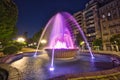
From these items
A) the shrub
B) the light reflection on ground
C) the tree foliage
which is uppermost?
the tree foliage

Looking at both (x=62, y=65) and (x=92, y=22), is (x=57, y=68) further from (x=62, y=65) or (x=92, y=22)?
(x=92, y=22)

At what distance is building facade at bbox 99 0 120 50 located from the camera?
174 feet

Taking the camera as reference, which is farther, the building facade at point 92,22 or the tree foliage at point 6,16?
the building facade at point 92,22

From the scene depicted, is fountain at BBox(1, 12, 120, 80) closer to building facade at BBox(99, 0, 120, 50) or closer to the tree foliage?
the tree foliage

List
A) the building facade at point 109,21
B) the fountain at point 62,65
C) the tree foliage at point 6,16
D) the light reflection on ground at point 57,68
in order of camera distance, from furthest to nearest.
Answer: the building facade at point 109,21 < the tree foliage at point 6,16 < the light reflection on ground at point 57,68 < the fountain at point 62,65

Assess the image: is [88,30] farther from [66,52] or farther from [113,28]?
[66,52]

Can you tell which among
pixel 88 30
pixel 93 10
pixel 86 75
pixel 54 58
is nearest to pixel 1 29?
pixel 54 58

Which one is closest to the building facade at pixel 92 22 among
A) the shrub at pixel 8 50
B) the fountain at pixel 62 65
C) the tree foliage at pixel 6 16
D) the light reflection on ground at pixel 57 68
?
the tree foliage at pixel 6 16

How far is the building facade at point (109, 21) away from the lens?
53156 millimetres

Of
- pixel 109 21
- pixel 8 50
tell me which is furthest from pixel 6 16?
pixel 109 21

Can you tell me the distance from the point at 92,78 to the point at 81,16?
88.4m

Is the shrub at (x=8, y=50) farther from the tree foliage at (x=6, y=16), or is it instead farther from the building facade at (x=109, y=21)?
the building facade at (x=109, y=21)

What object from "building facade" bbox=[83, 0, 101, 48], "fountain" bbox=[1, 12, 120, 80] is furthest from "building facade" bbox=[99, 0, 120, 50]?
"fountain" bbox=[1, 12, 120, 80]

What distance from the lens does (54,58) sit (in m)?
15.8
